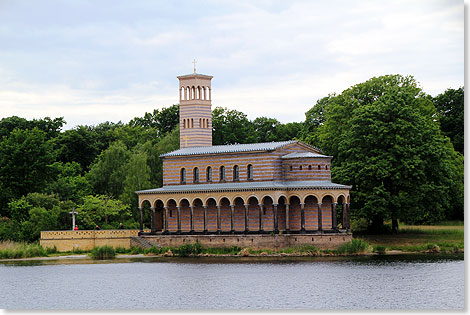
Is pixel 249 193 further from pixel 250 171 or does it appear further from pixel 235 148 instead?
pixel 235 148

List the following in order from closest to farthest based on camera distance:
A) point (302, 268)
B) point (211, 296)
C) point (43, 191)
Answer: point (211, 296)
point (302, 268)
point (43, 191)

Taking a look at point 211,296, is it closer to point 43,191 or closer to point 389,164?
point 389,164

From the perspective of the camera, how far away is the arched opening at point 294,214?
3029 inches

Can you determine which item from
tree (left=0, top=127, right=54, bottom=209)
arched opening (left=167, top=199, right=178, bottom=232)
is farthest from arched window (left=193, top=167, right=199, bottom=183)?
tree (left=0, top=127, right=54, bottom=209)

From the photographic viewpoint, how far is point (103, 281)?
189ft

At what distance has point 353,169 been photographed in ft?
254

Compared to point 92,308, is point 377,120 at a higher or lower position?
higher

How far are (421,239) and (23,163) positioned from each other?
108ft

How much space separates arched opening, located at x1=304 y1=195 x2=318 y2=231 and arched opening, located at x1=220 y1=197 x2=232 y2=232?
6.12 m

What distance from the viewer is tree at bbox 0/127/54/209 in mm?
84625

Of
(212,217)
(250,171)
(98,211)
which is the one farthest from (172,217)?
(250,171)

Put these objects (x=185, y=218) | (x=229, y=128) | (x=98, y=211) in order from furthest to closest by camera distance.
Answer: (x=229, y=128) < (x=98, y=211) < (x=185, y=218)

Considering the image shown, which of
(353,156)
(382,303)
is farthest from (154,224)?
(382,303)

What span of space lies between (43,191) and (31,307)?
1474 inches
